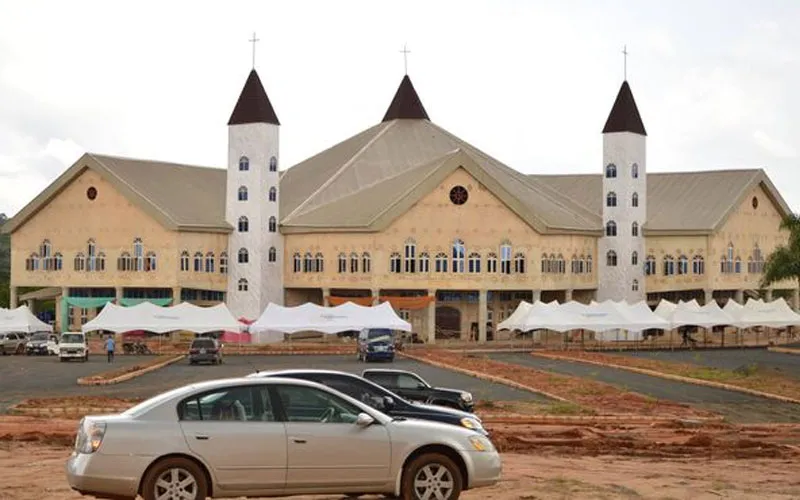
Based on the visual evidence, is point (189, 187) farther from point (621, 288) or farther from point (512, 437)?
point (512, 437)

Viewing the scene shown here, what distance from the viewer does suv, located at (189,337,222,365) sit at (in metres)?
58.7

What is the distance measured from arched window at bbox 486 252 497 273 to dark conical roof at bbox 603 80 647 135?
12738mm

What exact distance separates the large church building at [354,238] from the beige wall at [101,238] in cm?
9

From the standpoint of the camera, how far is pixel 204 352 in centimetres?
5888

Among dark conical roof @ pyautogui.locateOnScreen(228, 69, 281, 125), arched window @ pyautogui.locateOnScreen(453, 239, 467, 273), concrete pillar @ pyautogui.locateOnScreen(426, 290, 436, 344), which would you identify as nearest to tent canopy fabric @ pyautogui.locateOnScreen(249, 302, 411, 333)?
concrete pillar @ pyautogui.locateOnScreen(426, 290, 436, 344)

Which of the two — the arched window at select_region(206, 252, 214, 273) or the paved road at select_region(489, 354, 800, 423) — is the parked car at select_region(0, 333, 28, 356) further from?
the paved road at select_region(489, 354, 800, 423)

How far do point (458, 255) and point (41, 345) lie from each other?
97.5 ft

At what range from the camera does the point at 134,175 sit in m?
90.1

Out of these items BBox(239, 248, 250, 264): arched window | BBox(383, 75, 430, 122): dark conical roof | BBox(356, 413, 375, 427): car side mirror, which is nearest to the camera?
BBox(356, 413, 375, 427): car side mirror

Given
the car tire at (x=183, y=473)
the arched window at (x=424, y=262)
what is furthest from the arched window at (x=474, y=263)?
the car tire at (x=183, y=473)

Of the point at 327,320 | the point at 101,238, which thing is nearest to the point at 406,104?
the point at 101,238

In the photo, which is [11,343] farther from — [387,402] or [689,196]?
[387,402]

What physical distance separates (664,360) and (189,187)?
41930mm

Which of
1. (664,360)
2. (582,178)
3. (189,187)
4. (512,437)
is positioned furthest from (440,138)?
(512,437)
